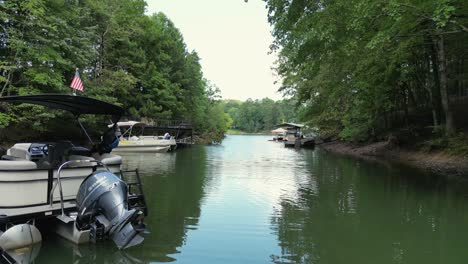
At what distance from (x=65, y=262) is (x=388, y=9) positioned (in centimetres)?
879

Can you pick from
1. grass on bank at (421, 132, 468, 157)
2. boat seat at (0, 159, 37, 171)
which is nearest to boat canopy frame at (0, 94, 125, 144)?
boat seat at (0, 159, 37, 171)

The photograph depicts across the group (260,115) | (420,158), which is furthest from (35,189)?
(260,115)

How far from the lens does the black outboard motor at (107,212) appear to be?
4.80 m

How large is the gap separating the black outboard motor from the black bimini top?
1392 mm

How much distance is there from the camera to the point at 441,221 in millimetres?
7496

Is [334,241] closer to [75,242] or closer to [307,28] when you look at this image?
[75,242]

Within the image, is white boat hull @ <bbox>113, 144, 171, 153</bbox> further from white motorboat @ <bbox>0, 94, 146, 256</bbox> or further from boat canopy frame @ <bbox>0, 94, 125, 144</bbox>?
white motorboat @ <bbox>0, 94, 146, 256</bbox>

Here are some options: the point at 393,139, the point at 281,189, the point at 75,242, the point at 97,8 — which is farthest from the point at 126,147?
the point at 75,242

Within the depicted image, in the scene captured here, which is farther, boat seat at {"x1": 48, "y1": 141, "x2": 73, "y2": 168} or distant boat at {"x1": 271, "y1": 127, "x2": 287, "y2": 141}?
distant boat at {"x1": 271, "y1": 127, "x2": 287, "y2": 141}

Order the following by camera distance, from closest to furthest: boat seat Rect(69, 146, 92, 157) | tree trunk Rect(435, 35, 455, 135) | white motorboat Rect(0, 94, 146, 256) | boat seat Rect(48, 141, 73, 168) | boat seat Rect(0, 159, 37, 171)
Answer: white motorboat Rect(0, 94, 146, 256), boat seat Rect(0, 159, 37, 171), boat seat Rect(48, 141, 73, 168), boat seat Rect(69, 146, 92, 157), tree trunk Rect(435, 35, 455, 135)

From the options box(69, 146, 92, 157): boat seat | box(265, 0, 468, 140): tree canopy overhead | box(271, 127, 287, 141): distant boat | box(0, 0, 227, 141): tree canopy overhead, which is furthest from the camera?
box(271, 127, 287, 141): distant boat

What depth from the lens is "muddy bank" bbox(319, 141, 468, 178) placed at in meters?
14.1

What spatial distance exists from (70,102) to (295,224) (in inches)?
190

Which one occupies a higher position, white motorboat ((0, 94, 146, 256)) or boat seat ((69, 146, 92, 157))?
boat seat ((69, 146, 92, 157))
